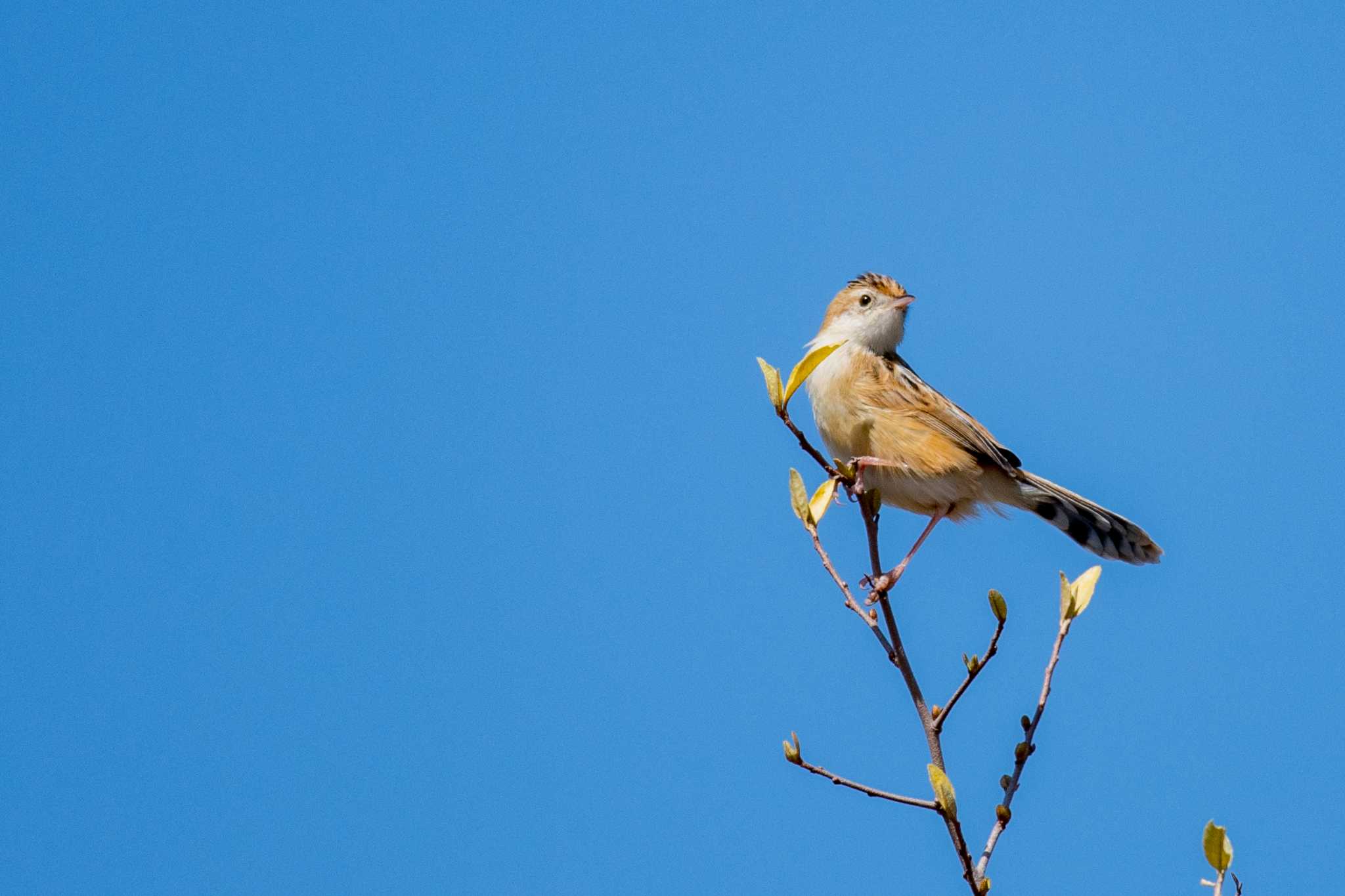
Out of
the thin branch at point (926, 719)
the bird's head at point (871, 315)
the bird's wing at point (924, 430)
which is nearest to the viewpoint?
the thin branch at point (926, 719)

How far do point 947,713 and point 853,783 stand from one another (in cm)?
35

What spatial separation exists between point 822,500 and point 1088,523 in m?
3.11

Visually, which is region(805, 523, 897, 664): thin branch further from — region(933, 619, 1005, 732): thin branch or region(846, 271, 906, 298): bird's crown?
region(846, 271, 906, 298): bird's crown

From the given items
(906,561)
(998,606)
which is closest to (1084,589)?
(998,606)

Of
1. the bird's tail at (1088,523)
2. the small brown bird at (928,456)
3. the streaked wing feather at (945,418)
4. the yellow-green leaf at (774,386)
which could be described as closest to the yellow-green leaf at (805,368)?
the yellow-green leaf at (774,386)

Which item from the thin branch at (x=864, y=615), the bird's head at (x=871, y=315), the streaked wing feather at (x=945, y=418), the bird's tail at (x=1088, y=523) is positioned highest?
the bird's head at (x=871, y=315)

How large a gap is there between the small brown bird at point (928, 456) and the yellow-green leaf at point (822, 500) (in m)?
2.02

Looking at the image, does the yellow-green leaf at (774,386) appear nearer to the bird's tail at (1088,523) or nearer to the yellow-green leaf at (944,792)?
the yellow-green leaf at (944,792)

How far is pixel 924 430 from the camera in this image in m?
6.62

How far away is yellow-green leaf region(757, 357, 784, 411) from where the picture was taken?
4.43 meters

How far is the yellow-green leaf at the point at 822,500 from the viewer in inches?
167

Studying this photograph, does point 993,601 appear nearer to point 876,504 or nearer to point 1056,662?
point 1056,662

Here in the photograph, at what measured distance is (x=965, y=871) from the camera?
3158 mm

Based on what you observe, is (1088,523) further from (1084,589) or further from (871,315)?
(1084,589)
